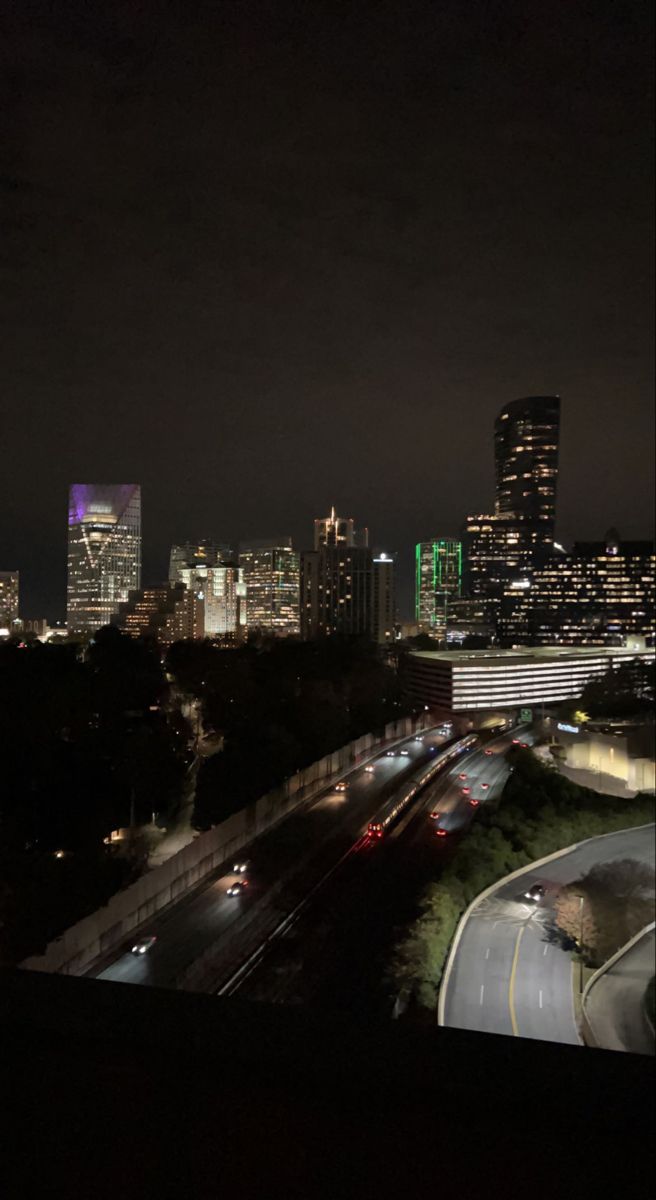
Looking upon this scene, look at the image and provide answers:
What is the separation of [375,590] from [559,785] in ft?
70.5

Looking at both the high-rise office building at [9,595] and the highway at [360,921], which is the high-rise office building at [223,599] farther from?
the highway at [360,921]

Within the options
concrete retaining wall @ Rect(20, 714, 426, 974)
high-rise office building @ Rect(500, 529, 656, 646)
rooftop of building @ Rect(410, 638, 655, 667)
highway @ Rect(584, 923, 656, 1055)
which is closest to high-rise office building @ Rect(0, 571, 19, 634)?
rooftop of building @ Rect(410, 638, 655, 667)

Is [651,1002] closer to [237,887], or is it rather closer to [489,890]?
[489,890]

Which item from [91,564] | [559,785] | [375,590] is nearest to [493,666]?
[559,785]

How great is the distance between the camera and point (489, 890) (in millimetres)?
6469

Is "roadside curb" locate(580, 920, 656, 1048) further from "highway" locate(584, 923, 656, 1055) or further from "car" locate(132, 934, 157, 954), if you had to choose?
"car" locate(132, 934, 157, 954)

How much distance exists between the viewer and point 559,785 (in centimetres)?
955

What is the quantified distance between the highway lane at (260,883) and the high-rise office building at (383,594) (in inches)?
826

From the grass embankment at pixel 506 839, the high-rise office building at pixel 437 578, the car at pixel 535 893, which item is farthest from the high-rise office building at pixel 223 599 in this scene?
the car at pixel 535 893

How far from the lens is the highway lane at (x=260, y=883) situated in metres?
4.66

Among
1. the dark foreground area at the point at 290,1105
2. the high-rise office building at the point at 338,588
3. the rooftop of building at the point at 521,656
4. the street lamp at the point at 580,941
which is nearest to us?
the dark foreground area at the point at 290,1105

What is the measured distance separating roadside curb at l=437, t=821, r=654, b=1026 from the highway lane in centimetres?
127

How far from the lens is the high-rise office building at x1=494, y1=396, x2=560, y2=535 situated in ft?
158

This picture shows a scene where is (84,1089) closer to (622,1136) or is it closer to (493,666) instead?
(622,1136)
